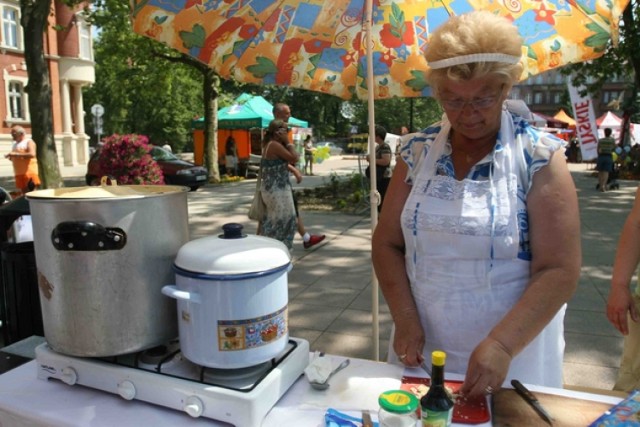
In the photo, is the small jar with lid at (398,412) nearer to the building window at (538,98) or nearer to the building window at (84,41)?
the building window at (84,41)

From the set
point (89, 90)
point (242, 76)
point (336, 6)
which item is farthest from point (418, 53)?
point (89, 90)

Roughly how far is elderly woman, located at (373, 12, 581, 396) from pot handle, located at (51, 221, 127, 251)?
833 mm

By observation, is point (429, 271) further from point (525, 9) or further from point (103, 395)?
point (525, 9)

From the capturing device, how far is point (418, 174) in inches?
63.3

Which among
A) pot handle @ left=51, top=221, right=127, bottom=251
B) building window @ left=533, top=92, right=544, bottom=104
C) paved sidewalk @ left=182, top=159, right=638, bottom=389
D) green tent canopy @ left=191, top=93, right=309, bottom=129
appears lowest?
paved sidewalk @ left=182, top=159, right=638, bottom=389

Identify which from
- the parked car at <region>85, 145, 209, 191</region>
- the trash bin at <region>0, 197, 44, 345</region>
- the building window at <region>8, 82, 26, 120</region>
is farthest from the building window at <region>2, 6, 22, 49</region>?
the trash bin at <region>0, 197, 44, 345</region>

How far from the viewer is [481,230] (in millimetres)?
1447

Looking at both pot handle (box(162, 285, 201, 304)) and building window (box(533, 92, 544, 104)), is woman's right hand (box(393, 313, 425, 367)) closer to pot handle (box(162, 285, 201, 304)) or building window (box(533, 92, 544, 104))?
pot handle (box(162, 285, 201, 304))

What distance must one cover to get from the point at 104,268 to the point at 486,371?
101 centimetres

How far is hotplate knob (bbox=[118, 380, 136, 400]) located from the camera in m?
1.32

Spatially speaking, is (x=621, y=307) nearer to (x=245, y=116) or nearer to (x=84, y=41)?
(x=245, y=116)

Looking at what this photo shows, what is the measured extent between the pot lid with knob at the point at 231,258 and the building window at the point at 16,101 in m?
27.7

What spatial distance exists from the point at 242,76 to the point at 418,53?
0.83m

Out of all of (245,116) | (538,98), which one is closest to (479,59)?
(245,116)
